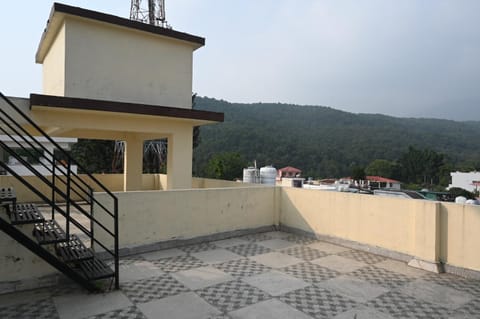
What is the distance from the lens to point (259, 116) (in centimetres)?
8788

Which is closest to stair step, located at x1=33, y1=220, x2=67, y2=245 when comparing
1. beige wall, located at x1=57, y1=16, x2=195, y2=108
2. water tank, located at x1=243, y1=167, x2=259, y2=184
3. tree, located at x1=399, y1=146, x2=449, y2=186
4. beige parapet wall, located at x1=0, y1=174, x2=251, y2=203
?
beige wall, located at x1=57, y1=16, x2=195, y2=108

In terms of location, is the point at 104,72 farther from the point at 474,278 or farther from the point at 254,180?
the point at 474,278

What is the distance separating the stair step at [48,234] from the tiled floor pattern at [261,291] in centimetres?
93

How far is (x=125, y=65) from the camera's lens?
9.90 metres

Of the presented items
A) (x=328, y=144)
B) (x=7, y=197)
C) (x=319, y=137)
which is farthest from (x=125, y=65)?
(x=319, y=137)

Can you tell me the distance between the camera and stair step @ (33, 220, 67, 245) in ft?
16.4

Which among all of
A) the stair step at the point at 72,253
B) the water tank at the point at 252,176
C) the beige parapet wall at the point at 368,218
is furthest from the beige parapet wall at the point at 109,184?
the stair step at the point at 72,253

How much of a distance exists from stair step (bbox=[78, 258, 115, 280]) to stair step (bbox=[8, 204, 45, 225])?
37.9 inches

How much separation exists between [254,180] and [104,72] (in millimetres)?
8274

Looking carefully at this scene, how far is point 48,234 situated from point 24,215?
0.46 m

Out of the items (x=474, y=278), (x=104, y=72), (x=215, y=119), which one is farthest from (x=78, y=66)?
(x=474, y=278)

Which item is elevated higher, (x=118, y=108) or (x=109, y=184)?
(x=118, y=108)

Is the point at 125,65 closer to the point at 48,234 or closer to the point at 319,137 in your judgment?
the point at 48,234

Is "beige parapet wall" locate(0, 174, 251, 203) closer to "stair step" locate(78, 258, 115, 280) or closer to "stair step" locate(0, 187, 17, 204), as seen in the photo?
"stair step" locate(78, 258, 115, 280)
